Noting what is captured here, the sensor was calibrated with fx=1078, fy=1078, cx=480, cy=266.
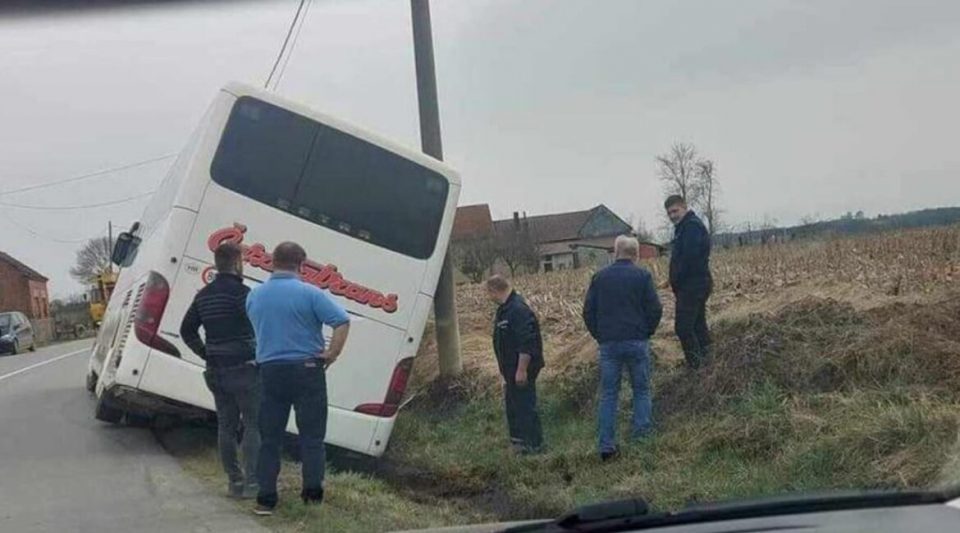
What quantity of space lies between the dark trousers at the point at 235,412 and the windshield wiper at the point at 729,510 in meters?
4.69

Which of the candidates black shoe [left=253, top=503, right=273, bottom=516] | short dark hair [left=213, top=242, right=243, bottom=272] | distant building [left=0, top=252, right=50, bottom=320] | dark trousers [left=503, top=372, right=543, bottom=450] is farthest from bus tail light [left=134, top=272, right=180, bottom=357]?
distant building [left=0, top=252, right=50, bottom=320]

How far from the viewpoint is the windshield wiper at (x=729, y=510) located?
298cm

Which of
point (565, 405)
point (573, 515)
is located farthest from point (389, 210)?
point (573, 515)

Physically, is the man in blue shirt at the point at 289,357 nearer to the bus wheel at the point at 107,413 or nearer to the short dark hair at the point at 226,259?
the short dark hair at the point at 226,259

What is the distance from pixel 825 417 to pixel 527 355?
261 centimetres

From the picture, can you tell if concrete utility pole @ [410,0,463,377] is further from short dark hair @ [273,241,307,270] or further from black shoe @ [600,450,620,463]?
short dark hair @ [273,241,307,270]

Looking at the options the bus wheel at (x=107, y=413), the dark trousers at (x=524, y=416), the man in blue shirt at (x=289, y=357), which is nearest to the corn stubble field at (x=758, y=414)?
the dark trousers at (x=524, y=416)

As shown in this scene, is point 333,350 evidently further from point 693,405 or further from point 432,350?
point 432,350

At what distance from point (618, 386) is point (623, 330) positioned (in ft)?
1.46

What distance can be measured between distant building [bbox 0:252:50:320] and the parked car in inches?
949

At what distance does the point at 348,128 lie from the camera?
955cm

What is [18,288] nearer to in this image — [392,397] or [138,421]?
[138,421]

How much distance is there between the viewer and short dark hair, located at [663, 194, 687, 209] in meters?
9.12

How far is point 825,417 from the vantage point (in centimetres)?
771
